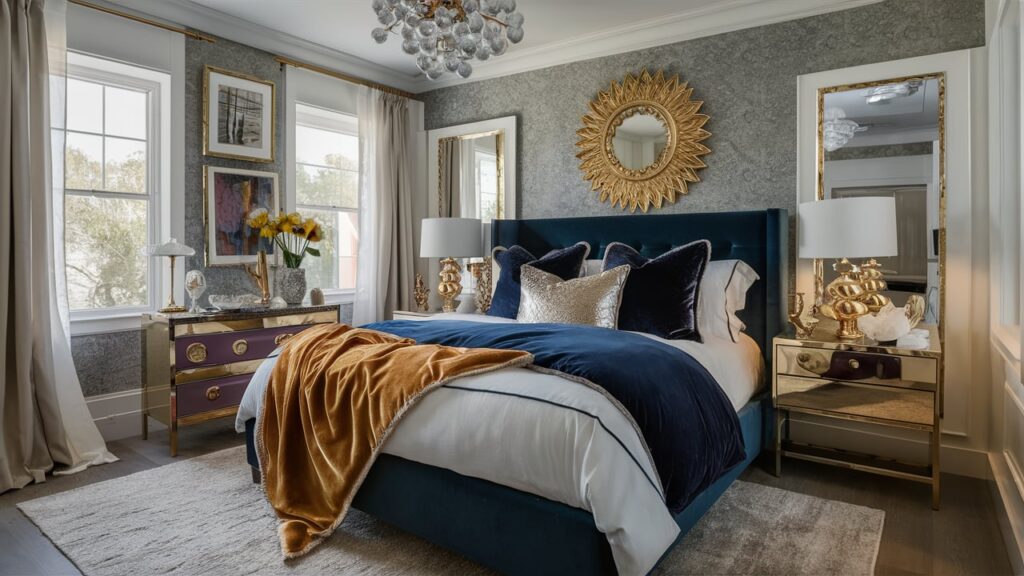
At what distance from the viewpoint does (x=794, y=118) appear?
3.65 meters

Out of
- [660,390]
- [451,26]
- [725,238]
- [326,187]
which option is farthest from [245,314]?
[725,238]

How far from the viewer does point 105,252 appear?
3.81 metres

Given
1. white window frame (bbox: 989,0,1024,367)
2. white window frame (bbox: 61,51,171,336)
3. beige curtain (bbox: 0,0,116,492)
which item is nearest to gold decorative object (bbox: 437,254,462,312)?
white window frame (bbox: 61,51,171,336)

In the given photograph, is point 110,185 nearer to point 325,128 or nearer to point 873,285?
point 325,128

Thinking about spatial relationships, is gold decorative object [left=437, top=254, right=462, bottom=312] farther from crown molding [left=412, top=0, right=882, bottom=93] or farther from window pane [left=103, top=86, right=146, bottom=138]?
window pane [left=103, top=86, right=146, bottom=138]

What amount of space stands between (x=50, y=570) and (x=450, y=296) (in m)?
2.93

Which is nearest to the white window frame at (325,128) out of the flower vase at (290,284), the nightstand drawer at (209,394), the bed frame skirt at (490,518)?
the flower vase at (290,284)

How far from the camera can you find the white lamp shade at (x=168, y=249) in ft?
11.9

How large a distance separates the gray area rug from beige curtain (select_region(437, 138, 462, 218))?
285cm

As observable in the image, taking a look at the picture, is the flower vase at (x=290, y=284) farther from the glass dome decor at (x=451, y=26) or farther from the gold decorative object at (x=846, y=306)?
the gold decorative object at (x=846, y=306)

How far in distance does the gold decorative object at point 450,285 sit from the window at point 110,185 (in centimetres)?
188

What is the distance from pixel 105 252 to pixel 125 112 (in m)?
0.88

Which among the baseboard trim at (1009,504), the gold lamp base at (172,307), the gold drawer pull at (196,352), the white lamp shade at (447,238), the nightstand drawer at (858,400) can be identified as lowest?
the baseboard trim at (1009,504)

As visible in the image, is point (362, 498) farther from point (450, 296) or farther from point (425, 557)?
Answer: point (450, 296)
